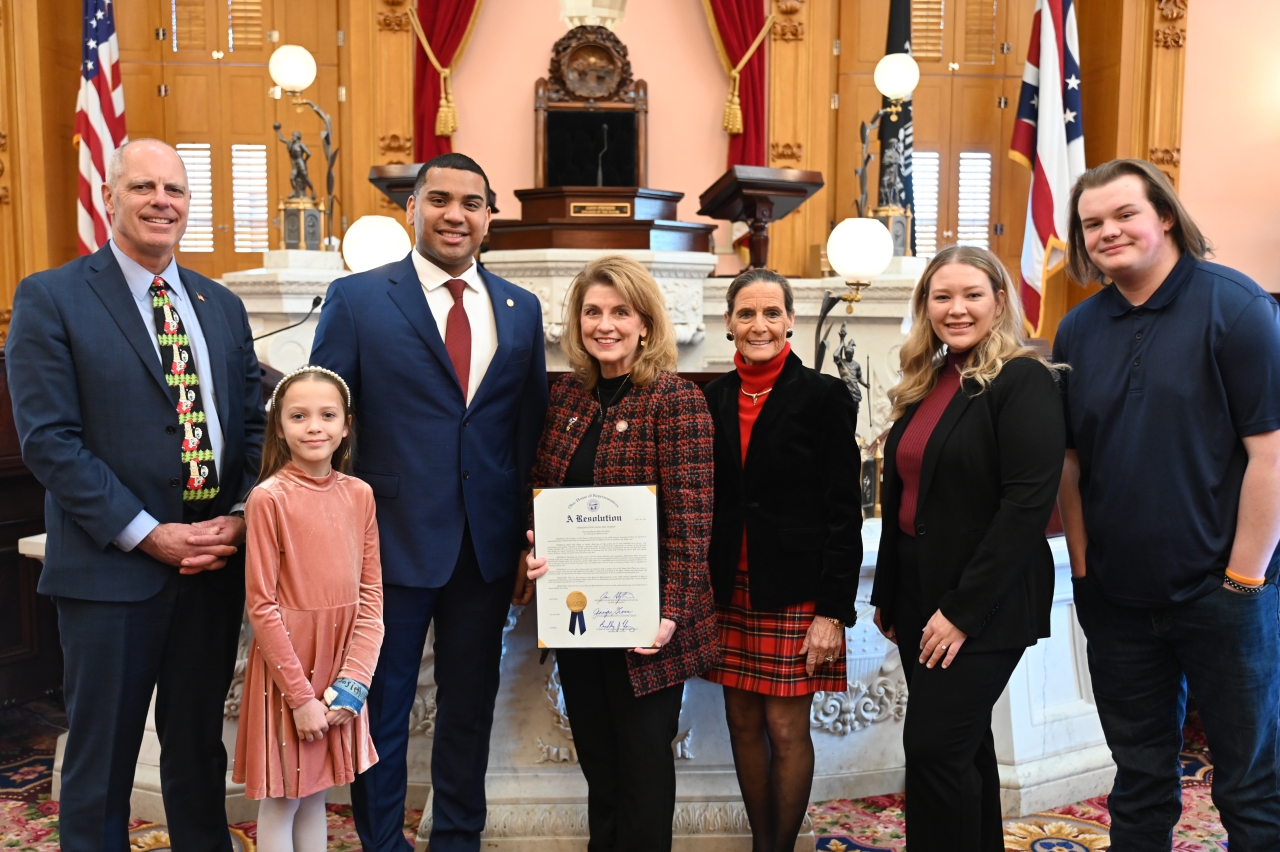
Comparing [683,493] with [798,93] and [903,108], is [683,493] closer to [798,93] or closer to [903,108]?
[903,108]

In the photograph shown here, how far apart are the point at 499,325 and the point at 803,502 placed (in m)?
0.84

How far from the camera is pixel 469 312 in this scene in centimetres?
233

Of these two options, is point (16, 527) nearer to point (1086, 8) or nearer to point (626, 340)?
point (626, 340)

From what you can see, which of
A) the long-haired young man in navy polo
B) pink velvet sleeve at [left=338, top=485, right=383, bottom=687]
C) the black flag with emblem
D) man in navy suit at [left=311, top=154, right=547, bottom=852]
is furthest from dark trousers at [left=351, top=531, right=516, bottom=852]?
the black flag with emblem

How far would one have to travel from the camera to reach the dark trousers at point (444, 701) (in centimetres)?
224

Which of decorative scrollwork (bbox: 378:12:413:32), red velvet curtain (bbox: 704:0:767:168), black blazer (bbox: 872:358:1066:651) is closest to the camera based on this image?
black blazer (bbox: 872:358:1066:651)

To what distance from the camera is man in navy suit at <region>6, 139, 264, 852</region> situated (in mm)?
2033

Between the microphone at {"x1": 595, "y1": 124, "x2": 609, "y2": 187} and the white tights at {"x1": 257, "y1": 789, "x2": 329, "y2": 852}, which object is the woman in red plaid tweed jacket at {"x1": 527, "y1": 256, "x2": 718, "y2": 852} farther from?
the microphone at {"x1": 595, "y1": 124, "x2": 609, "y2": 187}

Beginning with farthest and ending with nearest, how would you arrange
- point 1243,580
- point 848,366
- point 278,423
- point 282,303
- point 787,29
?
point 787,29 → point 282,303 → point 848,366 → point 278,423 → point 1243,580

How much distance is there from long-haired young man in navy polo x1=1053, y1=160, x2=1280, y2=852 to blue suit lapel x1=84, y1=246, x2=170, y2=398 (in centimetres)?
205

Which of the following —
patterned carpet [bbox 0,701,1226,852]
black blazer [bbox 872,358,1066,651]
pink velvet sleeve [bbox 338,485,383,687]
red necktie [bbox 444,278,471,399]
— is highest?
red necktie [bbox 444,278,471,399]

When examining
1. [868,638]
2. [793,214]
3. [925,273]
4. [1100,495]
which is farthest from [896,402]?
[793,214]

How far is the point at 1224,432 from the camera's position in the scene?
1976 mm

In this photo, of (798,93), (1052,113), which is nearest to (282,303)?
(798,93)
